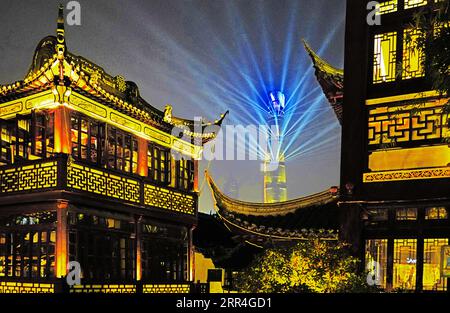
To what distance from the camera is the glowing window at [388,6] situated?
1018 centimetres

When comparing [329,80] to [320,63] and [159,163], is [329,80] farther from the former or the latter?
[159,163]

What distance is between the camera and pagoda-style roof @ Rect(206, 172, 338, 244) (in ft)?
48.6

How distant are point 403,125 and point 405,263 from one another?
106 inches

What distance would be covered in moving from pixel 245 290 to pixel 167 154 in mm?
10049

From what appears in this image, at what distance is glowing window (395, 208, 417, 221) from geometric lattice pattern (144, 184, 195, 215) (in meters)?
7.97

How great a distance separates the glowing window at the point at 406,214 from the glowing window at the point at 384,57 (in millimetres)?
2557

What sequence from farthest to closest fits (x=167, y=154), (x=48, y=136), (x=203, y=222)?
(x=203, y=222) → (x=167, y=154) → (x=48, y=136)

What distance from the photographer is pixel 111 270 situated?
1441 cm

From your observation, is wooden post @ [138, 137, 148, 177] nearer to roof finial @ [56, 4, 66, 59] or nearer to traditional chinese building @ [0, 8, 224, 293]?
traditional chinese building @ [0, 8, 224, 293]

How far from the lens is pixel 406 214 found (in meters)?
10.1

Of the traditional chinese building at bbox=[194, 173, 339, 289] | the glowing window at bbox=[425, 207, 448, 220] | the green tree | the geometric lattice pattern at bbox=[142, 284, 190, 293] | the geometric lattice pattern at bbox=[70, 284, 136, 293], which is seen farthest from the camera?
the geometric lattice pattern at bbox=[142, 284, 190, 293]

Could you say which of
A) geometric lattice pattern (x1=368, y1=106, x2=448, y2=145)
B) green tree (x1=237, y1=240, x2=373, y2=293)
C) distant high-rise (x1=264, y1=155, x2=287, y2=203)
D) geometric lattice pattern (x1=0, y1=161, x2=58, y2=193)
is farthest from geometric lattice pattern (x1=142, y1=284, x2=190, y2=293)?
distant high-rise (x1=264, y1=155, x2=287, y2=203)

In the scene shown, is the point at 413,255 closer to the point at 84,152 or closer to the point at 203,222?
the point at 84,152
